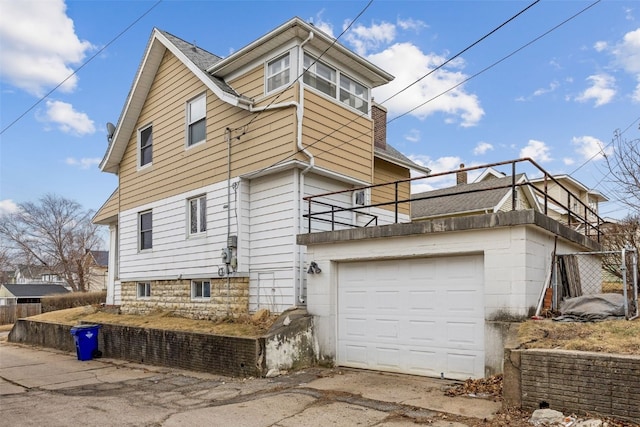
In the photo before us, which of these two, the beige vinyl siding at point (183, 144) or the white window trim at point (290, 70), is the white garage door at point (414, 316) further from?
the white window trim at point (290, 70)

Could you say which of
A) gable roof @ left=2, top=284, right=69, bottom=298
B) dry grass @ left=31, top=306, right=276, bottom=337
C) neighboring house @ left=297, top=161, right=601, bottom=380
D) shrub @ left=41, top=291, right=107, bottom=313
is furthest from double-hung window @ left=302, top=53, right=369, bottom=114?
gable roof @ left=2, top=284, right=69, bottom=298

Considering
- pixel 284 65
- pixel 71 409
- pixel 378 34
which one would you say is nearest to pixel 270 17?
pixel 284 65

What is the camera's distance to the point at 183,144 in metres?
13.8

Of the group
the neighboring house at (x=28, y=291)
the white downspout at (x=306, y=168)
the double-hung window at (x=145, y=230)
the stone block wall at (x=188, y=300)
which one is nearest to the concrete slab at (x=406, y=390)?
the white downspout at (x=306, y=168)

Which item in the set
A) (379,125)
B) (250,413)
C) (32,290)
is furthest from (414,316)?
(32,290)

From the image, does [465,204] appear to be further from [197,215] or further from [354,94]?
[197,215]

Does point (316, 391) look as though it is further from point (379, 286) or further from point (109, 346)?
point (109, 346)

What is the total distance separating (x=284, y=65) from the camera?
11.4 metres

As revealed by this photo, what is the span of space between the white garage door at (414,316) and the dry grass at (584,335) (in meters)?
1.15

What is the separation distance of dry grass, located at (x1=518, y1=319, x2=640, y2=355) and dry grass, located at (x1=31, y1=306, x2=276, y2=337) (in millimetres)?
5176

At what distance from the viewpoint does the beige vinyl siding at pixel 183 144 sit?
11203 millimetres

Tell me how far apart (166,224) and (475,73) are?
9.61 m

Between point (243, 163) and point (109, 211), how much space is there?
8373mm

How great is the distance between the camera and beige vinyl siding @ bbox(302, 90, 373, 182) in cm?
1118
